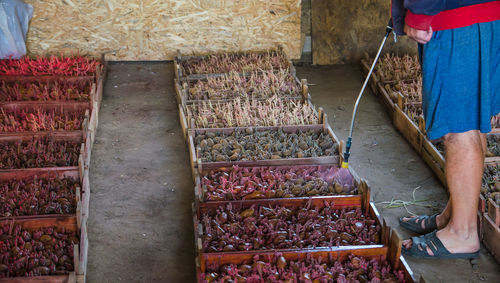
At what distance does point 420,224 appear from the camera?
3.37 meters

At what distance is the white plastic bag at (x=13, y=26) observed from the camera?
600 cm

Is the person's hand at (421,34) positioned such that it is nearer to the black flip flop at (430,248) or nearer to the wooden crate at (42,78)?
the black flip flop at (430,248)

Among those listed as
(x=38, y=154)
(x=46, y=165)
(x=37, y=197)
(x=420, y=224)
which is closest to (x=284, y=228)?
(x=420, y=224)

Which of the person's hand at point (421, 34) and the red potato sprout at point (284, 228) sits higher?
the person's hand at point (421, 34)

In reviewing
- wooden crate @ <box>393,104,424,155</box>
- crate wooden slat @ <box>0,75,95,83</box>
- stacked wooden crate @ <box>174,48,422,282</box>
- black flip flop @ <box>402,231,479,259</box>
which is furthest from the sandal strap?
crate wooden slat @ <box>0,75,95,83</box>

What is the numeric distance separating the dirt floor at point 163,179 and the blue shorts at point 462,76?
0.88m

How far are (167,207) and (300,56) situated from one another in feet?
12.7

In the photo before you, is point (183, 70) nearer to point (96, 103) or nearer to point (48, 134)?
point (96, 103)

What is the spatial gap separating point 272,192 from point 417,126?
183 centimetres

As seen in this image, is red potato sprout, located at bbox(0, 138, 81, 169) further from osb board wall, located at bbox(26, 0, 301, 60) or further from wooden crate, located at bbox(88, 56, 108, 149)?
osb board wall, located at bbox(26, 0, 301, 60)

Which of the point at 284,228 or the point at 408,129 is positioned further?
the point at 408,129

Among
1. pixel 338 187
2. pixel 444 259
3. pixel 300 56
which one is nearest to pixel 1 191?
pixel 338 187

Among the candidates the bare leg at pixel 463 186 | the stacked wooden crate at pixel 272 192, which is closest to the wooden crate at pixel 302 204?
the stacked wooden crate at pixel 272 192

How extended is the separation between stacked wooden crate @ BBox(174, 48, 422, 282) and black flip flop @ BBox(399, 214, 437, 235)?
357 millimetres
